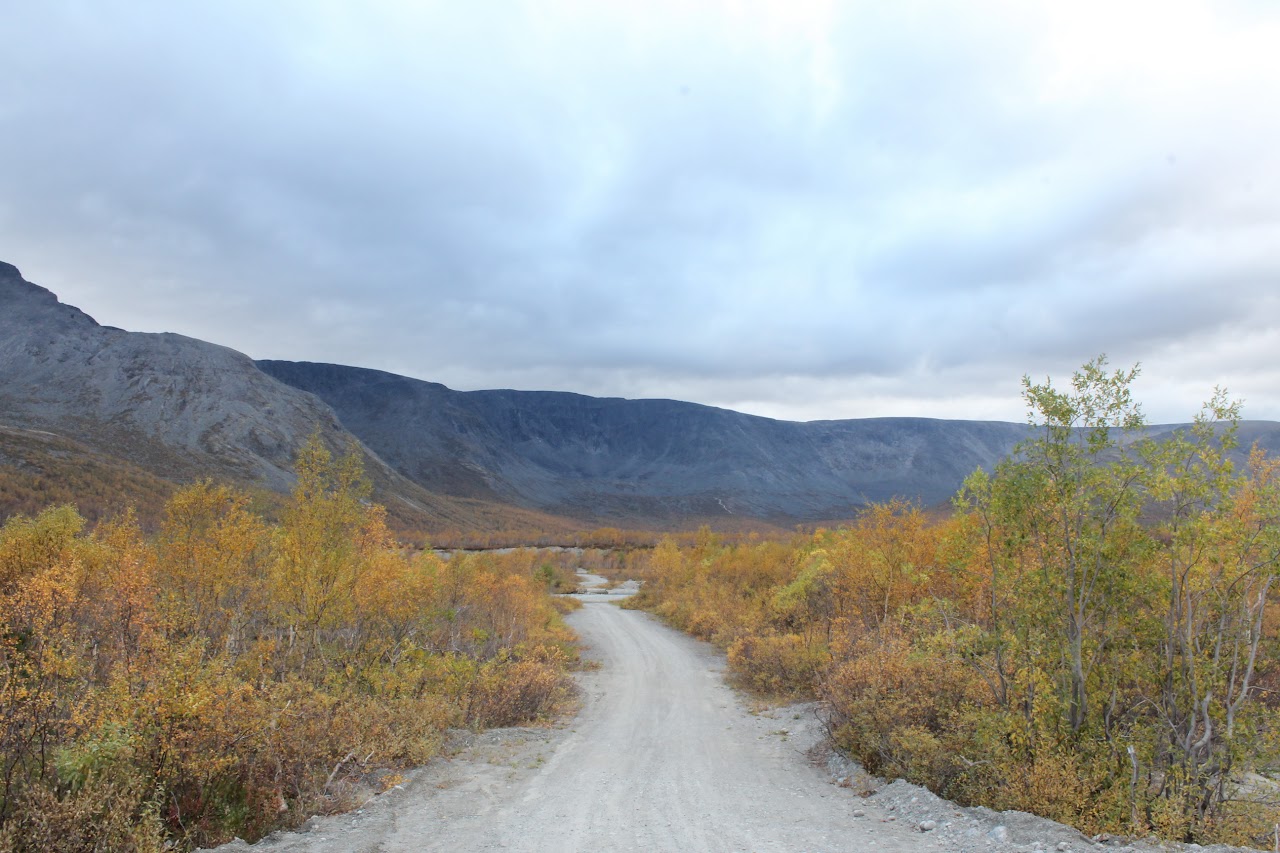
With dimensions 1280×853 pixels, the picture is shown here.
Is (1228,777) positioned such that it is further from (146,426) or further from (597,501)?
(597,501)

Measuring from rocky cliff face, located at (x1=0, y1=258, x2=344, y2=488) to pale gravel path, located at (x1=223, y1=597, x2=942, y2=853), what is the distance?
74.2 m

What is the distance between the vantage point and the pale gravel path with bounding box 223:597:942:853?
7746mm

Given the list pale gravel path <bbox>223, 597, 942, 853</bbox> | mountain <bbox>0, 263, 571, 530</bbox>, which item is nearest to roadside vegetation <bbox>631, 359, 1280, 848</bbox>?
pale gravel path <bbox>223, 597, 942, 853</bbox>

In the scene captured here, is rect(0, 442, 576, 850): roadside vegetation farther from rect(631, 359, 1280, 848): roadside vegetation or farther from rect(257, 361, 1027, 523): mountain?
rect(257, 361, 1027, 523): mountain

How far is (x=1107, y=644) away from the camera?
28.6ft

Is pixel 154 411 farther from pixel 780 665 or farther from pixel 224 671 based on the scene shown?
pixel 224 671

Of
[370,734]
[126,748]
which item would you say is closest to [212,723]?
[126,748]

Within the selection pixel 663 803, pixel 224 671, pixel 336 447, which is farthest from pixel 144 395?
pixel 663 803

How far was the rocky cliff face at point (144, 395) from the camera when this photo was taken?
259ft

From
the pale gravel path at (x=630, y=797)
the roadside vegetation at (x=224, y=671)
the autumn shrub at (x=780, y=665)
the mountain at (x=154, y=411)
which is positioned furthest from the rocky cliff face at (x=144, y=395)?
the pale gravel path at (x=630, y=797)

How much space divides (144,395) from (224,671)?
3972 inches

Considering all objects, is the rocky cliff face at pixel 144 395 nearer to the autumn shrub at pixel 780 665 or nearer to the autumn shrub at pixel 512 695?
the autumn shrub at pixel 512 695

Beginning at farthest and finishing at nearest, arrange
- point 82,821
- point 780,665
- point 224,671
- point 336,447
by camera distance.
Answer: point 336,447, point 780,665, point 224,671, point 82,821

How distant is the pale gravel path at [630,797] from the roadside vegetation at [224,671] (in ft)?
2.51
